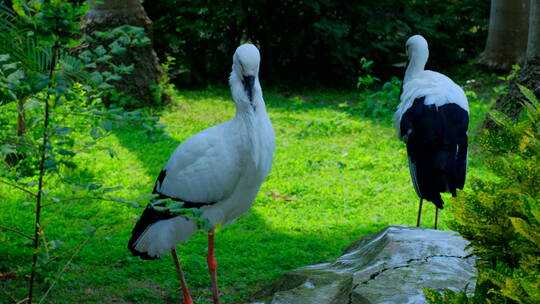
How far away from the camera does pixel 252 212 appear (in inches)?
232

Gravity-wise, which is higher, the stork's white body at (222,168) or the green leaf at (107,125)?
the green leaf at (107,125)

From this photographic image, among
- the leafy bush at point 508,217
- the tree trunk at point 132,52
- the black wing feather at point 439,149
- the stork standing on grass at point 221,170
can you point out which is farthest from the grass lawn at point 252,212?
the leafy bush at point 508,217

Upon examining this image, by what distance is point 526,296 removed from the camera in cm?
204

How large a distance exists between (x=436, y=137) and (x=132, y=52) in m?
5.38

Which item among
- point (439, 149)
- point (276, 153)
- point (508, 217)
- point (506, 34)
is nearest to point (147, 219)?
point (439, 149)

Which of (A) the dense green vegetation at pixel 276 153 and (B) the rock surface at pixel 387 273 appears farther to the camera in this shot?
(B) the rock surface at pixel 387 273

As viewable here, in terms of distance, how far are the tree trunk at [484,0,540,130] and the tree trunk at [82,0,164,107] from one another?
4.60m

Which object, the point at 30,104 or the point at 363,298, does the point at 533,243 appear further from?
the point at 30,104

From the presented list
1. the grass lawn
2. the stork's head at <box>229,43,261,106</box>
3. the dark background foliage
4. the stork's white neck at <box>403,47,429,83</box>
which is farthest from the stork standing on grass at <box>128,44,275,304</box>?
the dark background foliage

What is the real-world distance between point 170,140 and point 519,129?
580 cm

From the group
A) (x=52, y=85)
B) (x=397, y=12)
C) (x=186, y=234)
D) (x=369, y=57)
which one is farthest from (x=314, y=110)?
(x=52, y=85)

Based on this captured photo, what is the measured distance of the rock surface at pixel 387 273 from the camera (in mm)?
3523

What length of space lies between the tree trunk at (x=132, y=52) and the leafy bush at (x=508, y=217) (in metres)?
7.07

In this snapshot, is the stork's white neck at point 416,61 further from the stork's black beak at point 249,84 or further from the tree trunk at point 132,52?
the tree trunk at point 132,52
